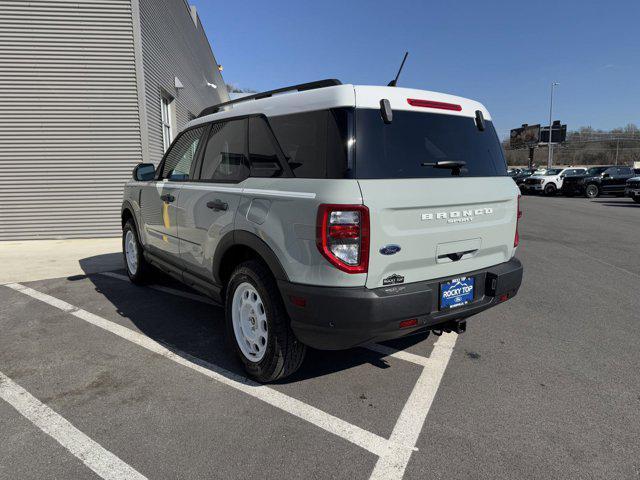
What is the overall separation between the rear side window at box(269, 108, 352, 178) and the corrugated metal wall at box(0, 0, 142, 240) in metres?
7.78

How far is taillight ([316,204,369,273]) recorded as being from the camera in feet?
7.82

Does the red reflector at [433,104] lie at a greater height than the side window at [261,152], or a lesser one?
greater

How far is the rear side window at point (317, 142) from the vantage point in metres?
2.47

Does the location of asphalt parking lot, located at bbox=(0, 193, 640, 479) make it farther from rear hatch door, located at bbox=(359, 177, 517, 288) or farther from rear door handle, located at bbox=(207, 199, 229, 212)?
rear door handle, located at bbox=(207, 199, 229, 212)

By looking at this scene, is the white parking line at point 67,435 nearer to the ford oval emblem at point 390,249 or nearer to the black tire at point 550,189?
the ford oval emblem at point 390,249

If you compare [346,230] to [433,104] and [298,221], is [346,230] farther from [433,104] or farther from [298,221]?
[433,104]

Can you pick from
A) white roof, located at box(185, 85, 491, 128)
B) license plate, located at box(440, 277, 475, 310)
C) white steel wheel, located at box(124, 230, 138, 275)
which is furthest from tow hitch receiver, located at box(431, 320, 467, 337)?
white steel wheel, located at box(124, 230, 138, 275)

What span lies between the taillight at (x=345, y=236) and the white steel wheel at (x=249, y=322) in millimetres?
778

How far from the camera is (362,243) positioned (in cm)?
241

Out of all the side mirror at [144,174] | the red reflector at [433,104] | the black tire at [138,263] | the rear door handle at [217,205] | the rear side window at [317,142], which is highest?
the red reflector at [433,104]

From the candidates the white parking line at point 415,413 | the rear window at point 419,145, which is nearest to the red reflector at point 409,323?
the white parking line at point 415,413

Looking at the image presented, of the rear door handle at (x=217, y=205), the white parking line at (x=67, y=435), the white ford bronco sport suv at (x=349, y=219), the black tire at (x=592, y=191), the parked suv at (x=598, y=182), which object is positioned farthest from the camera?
the black tire at (x=592, y=191)

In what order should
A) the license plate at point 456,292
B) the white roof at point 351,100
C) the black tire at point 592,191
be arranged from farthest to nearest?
the black tire at point 592,191 → the license plate at point 456,292 → the white roof at point 351,100

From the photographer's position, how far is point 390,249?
249 cm
